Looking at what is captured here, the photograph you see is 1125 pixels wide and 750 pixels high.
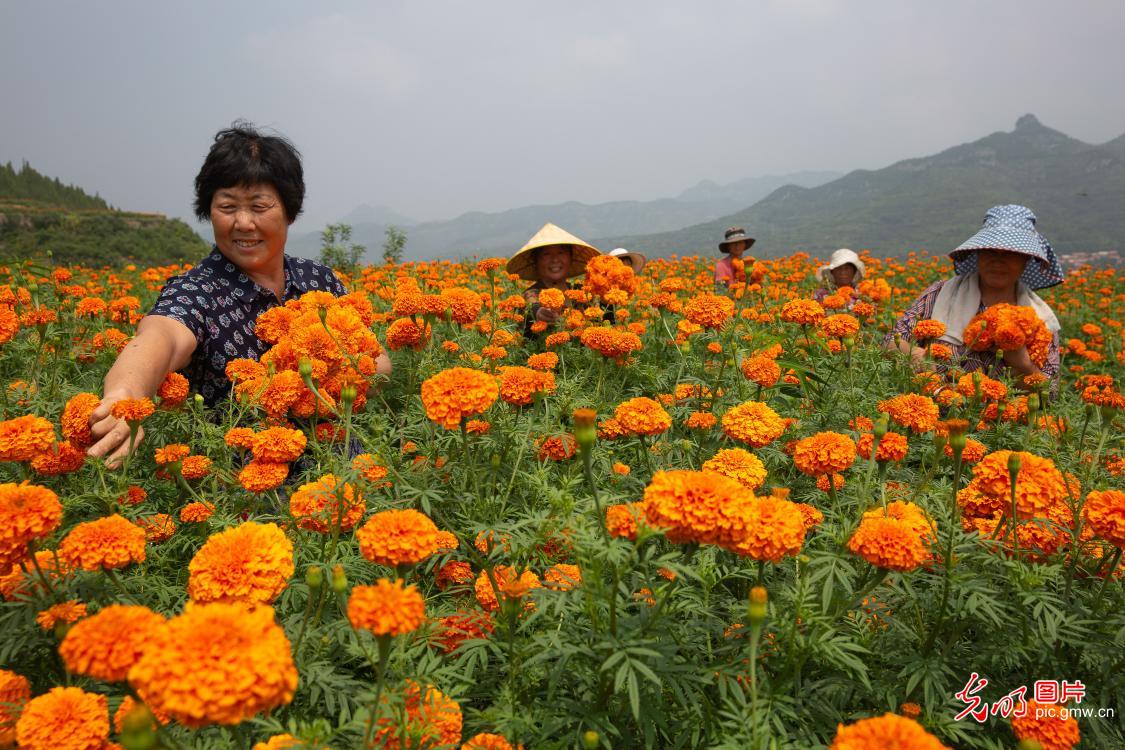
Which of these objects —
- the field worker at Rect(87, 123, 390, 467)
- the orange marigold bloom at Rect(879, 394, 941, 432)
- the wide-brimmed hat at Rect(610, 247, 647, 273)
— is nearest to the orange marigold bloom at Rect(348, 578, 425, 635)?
the field worker at Rect(87, 123, 390, 467)

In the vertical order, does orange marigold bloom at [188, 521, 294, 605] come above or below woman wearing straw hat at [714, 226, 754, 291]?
below

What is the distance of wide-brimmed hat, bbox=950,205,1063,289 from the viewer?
3.65 m

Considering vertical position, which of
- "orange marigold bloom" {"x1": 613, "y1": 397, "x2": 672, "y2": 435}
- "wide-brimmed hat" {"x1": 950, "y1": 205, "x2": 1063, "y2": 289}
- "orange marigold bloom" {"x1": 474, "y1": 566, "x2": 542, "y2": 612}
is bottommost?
"orange marigold bloom" {"x1": 474, "y1": 566, "x2": 542, "y2": 612}

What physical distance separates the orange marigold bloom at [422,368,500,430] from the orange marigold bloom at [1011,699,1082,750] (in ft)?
4.76

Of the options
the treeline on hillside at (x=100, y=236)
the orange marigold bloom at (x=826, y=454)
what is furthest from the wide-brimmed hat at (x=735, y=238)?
the treeline on hillside at (x=100, y=236)

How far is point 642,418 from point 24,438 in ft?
6.02

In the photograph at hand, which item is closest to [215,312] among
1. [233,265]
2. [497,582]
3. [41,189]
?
[233,265]

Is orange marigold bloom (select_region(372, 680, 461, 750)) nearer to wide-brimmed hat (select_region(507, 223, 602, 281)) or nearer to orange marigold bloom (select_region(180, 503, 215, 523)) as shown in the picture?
orange marigold bloom (select_region(180, 503, 215, 523))

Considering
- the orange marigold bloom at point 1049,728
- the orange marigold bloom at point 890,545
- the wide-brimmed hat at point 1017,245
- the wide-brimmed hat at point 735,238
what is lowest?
the orange marigold bloom at point 1049,728

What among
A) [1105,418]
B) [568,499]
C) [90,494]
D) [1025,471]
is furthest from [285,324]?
[1105,418]

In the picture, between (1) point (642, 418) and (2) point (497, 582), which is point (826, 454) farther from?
(2) point (497, 582)

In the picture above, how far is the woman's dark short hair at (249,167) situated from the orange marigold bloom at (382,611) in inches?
110

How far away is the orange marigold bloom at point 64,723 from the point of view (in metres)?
0.95

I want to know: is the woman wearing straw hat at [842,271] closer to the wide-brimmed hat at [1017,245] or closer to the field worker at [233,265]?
the wide-brimmed hat at [1017,245]
